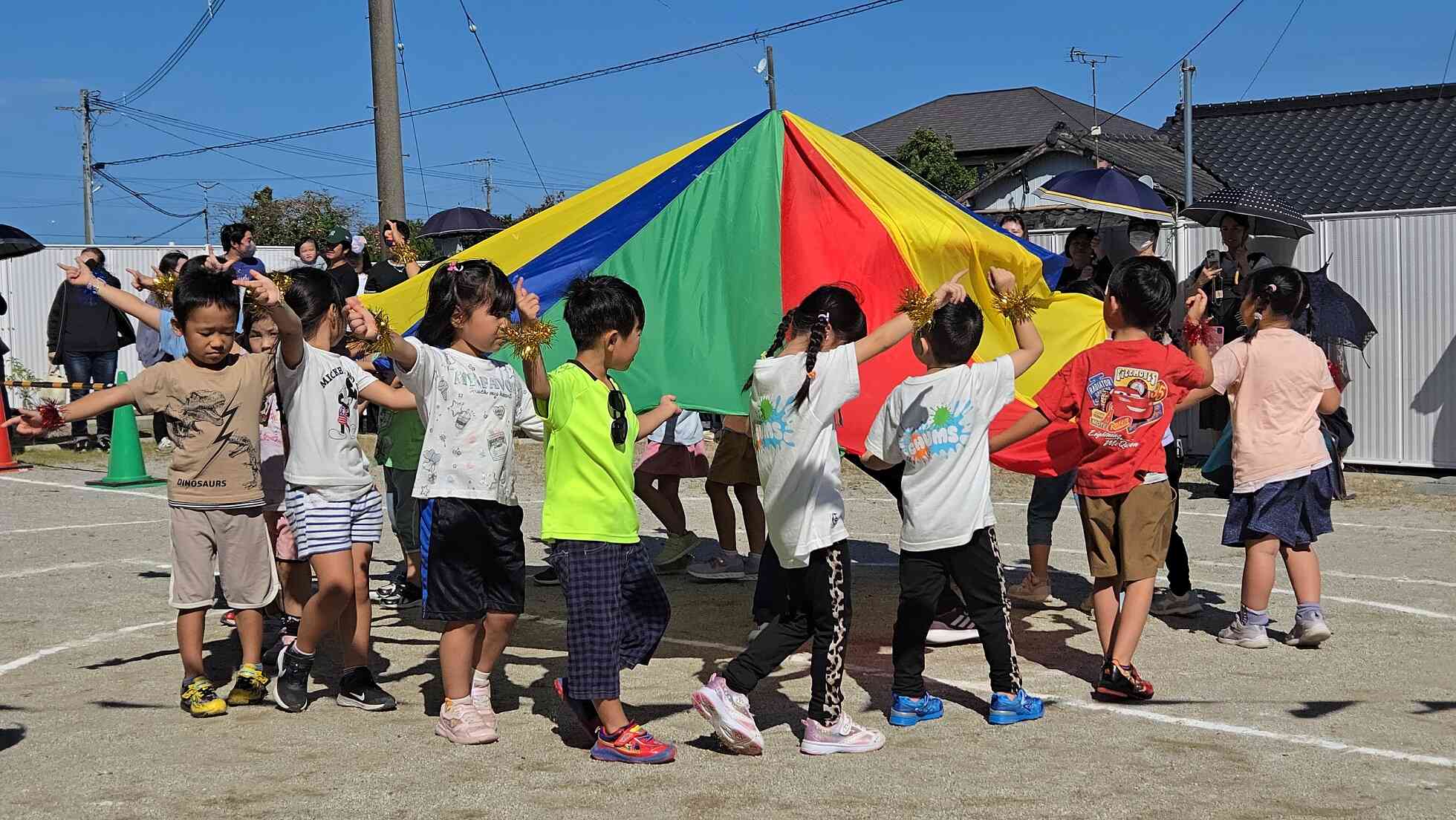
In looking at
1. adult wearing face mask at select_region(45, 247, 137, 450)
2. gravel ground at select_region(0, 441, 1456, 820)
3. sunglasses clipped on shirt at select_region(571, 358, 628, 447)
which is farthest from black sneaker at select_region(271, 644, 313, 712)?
adult wearing face mask at select_region(45, 247, 137, 450)

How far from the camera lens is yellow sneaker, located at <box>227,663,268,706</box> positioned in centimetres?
554

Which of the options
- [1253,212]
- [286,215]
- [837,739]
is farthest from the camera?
[286,215]

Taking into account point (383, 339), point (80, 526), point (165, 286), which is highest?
point (165, 286)

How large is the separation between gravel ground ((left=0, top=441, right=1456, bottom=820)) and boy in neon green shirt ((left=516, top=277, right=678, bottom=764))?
8.3 inches

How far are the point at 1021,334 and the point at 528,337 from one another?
6.08 ft

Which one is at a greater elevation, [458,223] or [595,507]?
[458,223]

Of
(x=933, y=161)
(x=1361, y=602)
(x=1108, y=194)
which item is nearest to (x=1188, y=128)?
(x=1108, y=194)

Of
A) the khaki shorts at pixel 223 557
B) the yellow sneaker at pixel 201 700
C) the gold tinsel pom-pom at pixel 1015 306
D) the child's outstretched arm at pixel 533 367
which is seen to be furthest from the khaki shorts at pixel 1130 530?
the yellow sneaker at pixel 201 700

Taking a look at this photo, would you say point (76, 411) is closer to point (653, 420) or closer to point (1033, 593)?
point (653, 420)

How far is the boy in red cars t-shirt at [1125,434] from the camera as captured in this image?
5599 mm

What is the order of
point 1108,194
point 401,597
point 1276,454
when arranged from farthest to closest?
point 1108,194 < point 401,597 < point 1276,454

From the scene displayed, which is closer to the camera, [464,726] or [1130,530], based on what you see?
[464,726]

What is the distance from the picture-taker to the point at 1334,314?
10.4m

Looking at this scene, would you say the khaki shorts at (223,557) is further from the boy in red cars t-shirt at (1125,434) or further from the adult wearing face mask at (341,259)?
the adult wearing face mask at (341,259)
